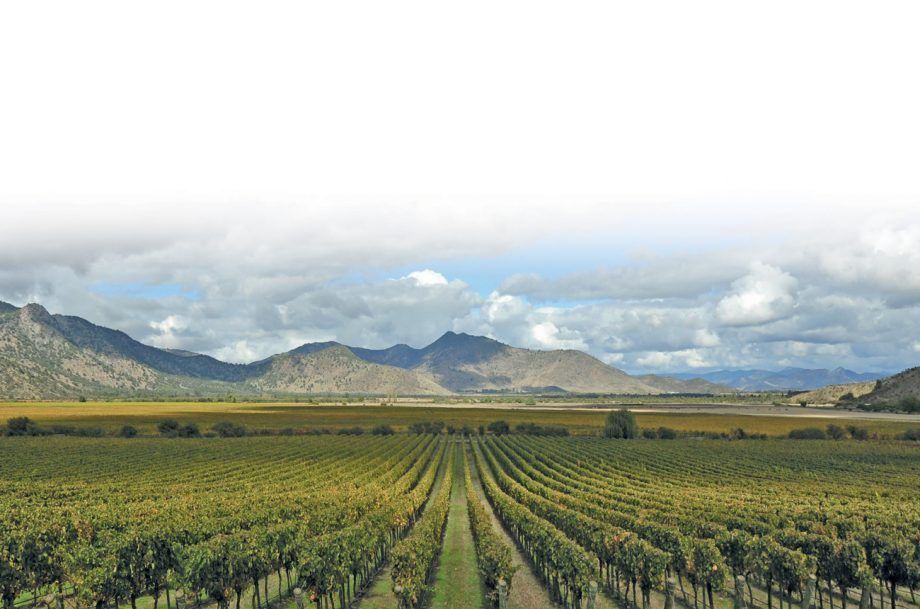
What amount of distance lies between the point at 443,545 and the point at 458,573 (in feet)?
19.0

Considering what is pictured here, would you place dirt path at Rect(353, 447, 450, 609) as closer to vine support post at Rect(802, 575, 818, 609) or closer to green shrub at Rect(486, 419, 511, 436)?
vine support post at Rect(802, 575, 818, 609)

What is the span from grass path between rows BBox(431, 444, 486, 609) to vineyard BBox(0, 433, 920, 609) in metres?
0.16

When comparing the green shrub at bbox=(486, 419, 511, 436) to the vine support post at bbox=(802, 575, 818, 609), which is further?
the green shrub at bbox=(486, 419, 511, 436)

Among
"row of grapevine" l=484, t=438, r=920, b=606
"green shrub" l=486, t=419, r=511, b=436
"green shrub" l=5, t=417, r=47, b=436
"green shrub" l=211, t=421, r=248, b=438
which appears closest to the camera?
"row of grapevine" l=484, t=438, r=920, b=606

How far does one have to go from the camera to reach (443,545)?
3316 cm

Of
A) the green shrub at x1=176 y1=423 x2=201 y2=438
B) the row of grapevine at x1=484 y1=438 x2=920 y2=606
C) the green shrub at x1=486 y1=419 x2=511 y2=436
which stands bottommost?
the green shrub at x1=486 y1=419 x2=511 y2=436

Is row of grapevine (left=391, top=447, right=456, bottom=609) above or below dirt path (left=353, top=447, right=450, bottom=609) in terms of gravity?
above

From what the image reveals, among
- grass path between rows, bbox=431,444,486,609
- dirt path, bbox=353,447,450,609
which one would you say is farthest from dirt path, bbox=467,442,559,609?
dirt path, bbox=353,447,450,609

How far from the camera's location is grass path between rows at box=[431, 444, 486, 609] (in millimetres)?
23656

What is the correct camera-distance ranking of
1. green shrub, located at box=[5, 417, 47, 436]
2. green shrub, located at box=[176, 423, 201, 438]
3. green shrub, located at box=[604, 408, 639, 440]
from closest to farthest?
green shrub, located at box=[5, 417, 47, 436], green shrub, located at box=[604, 408, 639, 440], green shrub, located at box=[176, 423, 201, 438]

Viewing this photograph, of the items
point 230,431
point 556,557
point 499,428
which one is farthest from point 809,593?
point 230,431

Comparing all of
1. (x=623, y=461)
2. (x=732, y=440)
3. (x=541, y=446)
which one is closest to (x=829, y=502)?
(x=623, y=461)

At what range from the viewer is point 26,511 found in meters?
32.8

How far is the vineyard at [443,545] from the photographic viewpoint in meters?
21.1
